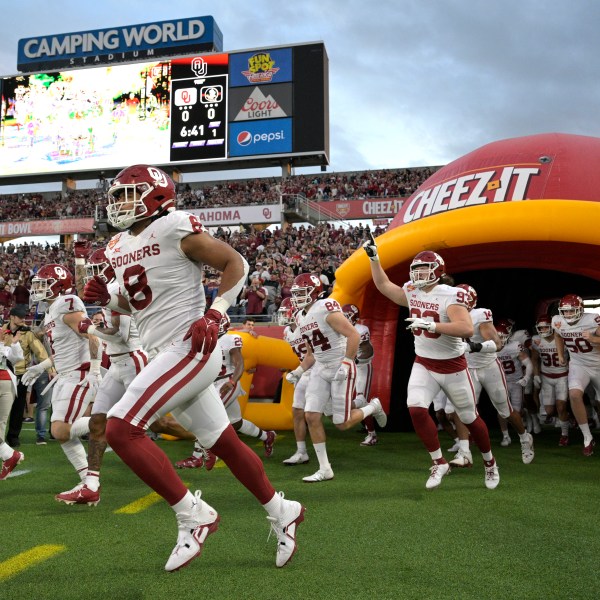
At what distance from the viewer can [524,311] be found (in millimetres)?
11031

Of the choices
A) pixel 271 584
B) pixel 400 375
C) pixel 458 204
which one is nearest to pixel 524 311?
pixel 400 375

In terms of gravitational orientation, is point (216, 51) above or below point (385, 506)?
above

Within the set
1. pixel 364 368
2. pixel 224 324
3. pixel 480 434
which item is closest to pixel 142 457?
pixel 480 434

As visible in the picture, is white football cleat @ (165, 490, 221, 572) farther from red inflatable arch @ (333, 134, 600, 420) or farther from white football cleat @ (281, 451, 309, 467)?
red inflatable arch @ (333, 134, 600, 420)

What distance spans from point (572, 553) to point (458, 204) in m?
4.99

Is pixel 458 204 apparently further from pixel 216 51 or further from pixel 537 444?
pixel 216 51

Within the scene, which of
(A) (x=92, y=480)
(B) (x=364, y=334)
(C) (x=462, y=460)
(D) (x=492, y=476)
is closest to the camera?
(A) (x=92, y=480)

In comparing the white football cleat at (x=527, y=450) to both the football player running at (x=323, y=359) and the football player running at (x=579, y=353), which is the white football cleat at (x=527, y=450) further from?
the football player running at (x=323, y=359)

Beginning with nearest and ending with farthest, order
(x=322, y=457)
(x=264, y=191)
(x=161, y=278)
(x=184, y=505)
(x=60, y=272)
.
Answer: (x=184, y=505) < (x=161, y=278) < (x=60, y=272) < (x=322, y=457) < (x=264, y=191)

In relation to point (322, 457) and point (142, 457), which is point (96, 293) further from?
point (322, 457)

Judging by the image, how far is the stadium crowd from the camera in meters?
25.4

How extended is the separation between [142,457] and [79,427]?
7.92ft

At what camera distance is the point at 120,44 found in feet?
91.7

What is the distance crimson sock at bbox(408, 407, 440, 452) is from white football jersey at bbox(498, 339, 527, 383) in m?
3.25
